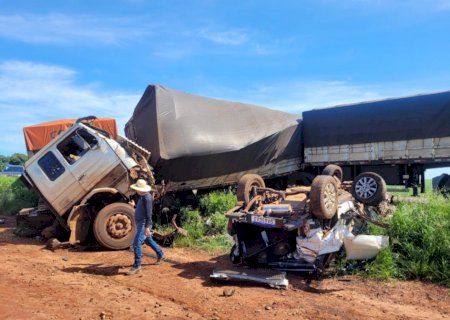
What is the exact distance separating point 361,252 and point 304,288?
3.35 ft

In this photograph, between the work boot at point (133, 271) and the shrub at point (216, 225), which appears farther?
the shrub at point (216, 225)

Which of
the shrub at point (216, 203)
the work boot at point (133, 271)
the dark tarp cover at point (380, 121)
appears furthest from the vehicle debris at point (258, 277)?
the dark tarp cover at point (380, 121)

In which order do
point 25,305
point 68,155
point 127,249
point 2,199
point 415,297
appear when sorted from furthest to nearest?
point 2,199
point 68,155
point 127,249
point 415,297
point 25,305

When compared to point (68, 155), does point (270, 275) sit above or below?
below

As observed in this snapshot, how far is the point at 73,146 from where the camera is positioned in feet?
29.0

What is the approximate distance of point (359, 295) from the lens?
17.2ft

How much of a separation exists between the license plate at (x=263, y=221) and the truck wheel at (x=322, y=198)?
1.86ft

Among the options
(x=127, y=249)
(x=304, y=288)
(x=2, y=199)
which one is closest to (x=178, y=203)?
(x=127, y=249)

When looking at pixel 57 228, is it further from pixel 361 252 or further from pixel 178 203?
pixel 361 252

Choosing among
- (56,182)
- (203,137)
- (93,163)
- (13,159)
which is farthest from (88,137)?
(13,159)

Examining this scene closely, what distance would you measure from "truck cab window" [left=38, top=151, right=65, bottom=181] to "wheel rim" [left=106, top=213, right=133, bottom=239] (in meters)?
1.47

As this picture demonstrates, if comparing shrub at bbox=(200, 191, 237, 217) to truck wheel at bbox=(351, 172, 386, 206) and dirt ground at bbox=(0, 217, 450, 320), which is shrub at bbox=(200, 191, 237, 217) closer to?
dirt ground at bbox=(0, 217, 450, 320)

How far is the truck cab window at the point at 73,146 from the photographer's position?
8531 mm

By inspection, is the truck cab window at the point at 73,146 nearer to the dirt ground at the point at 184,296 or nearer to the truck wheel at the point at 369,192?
the dirt ground at the point at 184,296
